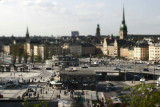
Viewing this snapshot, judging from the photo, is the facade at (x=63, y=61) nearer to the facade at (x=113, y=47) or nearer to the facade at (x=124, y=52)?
the facade at (x=124, y=52)

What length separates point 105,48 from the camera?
367 ft

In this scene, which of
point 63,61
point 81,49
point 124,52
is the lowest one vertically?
point 63,61

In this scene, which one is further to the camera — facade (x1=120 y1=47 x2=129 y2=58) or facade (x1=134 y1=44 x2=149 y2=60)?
facade (x1=120 y1=47 x2=129 y2=58)

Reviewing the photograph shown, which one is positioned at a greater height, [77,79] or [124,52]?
[124,52]

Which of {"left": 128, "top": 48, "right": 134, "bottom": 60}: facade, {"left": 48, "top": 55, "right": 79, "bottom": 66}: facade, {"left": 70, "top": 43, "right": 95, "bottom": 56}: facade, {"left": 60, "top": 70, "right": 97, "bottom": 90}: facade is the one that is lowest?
{"left": 60, "top": 70, "right": 97, "bottom": 90}: facade

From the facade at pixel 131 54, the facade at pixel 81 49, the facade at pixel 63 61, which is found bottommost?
the facade at pixel 63 61

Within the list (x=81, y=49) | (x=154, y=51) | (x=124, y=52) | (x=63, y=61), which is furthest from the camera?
(x=81, y=49)

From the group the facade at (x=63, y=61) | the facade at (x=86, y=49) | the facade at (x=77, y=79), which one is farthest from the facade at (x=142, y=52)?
the facade at (x=77, y=79)

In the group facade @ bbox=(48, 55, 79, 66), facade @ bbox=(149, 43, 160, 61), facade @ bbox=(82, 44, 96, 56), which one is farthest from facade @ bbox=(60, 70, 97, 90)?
facade @ bbox=(82, 44, 96, 56)

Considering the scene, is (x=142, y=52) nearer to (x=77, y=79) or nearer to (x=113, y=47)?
(x=113, y=47)

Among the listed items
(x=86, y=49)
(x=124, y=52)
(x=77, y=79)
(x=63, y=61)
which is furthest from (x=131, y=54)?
(x=77, y=79)

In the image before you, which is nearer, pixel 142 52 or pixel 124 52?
pixel 142 52

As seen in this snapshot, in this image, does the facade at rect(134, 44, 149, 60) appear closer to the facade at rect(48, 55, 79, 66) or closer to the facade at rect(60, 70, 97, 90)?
the facade at rect(48, 55, 79, 66)

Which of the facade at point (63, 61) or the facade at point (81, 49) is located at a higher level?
the facade at point (81, 49)
